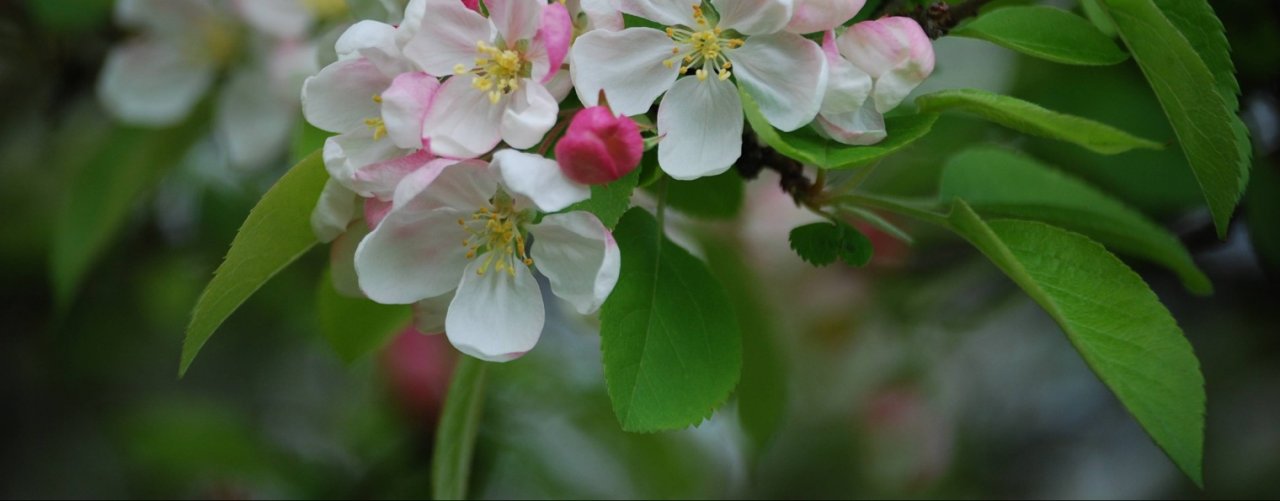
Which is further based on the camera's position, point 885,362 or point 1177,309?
point 885,362

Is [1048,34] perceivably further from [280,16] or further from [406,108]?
[280,16]

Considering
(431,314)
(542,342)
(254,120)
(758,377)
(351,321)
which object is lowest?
(542,342)

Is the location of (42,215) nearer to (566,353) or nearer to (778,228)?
(566,353)

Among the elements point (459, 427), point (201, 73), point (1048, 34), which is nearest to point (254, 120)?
point (201, 73)

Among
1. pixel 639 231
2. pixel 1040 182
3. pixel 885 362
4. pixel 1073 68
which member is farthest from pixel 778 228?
pixel 639 231

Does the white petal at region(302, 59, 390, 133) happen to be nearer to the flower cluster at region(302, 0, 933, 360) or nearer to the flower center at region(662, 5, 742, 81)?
the flower cluster at region(302, 0, 933, 360)

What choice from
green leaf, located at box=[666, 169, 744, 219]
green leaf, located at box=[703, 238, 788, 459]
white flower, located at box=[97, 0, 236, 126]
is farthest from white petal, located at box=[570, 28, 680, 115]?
white flower, located at box=[97, 0, 236, 126]

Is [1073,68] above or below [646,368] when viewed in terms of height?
below

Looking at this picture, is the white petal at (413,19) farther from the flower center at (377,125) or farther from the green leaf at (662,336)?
the green leaf at (662,336)
